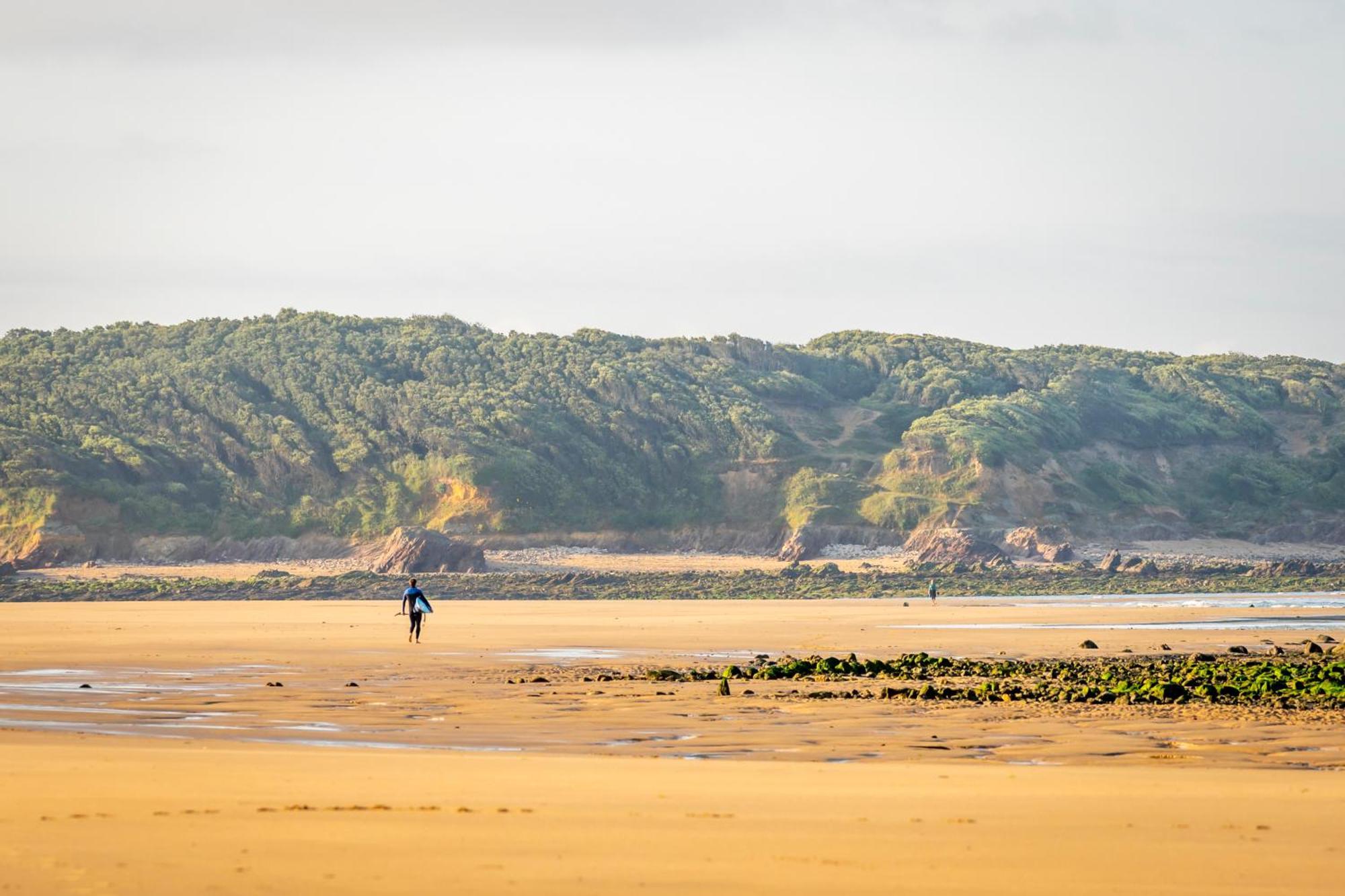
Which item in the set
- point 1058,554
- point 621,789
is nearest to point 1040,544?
point 1058,554

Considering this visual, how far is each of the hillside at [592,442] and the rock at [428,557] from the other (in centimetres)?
1138

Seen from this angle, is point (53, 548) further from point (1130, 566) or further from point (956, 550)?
point (1130, 566)

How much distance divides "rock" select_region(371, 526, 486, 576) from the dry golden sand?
123 feet

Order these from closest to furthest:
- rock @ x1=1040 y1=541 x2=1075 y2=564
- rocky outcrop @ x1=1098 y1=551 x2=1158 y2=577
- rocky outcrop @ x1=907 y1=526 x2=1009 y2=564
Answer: rocky outcrop @ x1=1098 y1=551 x2=1158 y2=577 < rocky outcrop @ x1=907 y1=526 x2=1009 y2=564 < rock @ x1=1040 y1=541 x2=1075 y2=564

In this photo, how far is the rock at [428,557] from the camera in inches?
2229

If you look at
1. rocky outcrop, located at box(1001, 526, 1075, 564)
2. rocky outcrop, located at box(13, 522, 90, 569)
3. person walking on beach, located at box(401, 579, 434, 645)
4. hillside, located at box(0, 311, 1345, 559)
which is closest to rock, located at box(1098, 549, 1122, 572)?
rocky outcrop, located at box(1001, 526, 1075, 564)

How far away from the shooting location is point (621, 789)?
29.5ft

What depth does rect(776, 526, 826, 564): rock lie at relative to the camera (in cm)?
6794

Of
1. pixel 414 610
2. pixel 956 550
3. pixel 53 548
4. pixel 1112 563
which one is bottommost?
pixel 414 610

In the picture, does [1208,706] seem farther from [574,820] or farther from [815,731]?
[574,820]

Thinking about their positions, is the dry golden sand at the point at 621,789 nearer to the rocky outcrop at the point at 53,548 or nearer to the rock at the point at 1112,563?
the rock at the point at 1112,563

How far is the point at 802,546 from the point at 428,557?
18.5 metres

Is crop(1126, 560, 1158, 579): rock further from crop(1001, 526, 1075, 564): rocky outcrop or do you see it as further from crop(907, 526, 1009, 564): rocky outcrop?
crop(1001, 526, 1075, 564): rocky outcrop

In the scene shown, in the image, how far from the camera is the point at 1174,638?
88.2 feet
